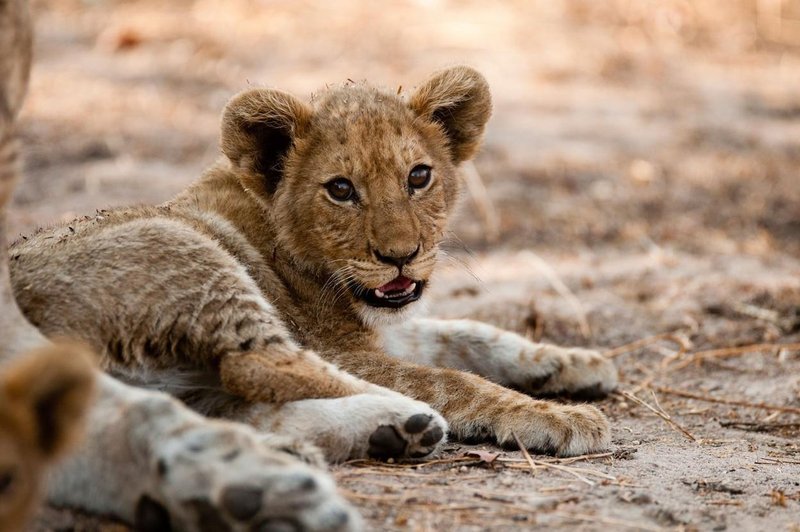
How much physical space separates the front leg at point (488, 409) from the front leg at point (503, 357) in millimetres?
587

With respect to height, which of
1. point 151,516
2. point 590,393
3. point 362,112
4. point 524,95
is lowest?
point 590,393

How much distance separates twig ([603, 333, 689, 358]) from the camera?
258 inches

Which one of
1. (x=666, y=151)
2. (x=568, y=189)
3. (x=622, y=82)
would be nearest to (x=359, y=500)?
(x=568, y=189)

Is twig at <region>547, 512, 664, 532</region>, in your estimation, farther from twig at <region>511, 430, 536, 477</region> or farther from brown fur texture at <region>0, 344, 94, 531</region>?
brown fur texture at <region>0, 344, 94, 531</region>

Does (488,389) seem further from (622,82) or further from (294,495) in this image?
(622,82)

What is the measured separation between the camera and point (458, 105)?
555cm

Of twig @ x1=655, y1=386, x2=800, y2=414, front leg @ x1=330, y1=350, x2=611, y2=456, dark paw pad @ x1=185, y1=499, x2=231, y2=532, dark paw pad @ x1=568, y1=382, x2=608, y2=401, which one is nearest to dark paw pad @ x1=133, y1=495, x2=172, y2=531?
dark paw pad @ x1=185, y1=499, x2=231, y2=532

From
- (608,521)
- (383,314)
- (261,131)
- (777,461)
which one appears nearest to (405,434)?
(608,521)

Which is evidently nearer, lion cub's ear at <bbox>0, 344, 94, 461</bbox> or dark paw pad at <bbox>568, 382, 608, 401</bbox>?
lion cub's ear at <bbox>0, 344, 94, 461</bbox>

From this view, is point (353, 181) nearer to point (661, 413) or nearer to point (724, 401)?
point (661, 413)

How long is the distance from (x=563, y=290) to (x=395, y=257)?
3204mm

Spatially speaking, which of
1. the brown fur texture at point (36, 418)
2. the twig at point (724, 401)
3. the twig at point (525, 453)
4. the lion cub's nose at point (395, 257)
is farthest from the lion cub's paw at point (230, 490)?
the twig at point (724, 401)

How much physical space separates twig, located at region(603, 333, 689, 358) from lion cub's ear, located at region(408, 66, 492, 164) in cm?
167

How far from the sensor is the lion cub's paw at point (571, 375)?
554 centimetres
